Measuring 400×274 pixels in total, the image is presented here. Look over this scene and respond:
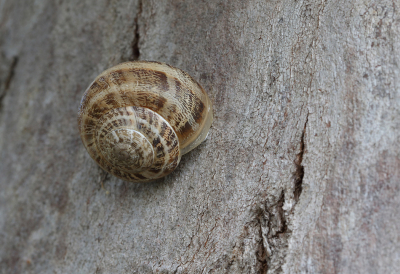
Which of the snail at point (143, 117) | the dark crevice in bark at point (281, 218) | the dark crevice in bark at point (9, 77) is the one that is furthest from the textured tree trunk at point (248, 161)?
the dark crevice in bark at point (9, 77)

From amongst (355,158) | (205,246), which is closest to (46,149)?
(205,246)

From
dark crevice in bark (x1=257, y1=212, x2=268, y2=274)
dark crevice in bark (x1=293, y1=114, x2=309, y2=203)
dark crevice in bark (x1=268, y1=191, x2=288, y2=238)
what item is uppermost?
dark crevice in bark (x1=293, y1=114, x2=309, y2=203)

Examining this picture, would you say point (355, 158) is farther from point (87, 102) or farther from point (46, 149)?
point (46, 149)

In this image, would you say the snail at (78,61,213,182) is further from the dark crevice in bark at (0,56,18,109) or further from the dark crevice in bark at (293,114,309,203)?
the dark crevice in bark at (0,56,18,109)

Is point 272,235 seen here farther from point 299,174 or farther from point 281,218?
point 299,174

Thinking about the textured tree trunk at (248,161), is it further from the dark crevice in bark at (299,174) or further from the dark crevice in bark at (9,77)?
the dark crevice in bark at (9,77)

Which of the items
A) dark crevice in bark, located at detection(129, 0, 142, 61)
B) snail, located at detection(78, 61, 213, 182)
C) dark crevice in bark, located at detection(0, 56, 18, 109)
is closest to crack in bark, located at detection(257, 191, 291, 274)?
snail, located at detection(78, 61, 213, 182)
